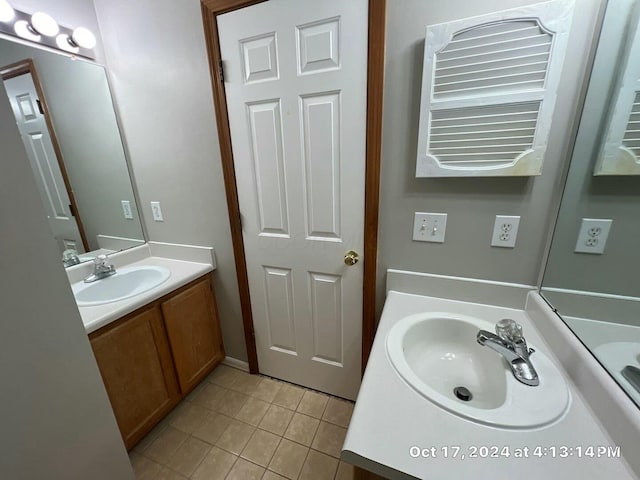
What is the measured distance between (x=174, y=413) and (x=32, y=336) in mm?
1234

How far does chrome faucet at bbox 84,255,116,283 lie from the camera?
1.43 m

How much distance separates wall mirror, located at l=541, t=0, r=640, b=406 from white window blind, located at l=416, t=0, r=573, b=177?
0.43 ft

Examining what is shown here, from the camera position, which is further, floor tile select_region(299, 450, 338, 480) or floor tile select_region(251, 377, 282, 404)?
floor tile select_region(251, 377, 282, 404)

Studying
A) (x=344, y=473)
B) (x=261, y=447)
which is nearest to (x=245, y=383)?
(x=261, y=447)

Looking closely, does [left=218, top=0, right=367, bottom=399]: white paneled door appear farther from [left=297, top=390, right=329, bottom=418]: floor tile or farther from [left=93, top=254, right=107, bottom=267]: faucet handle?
[left=93, top=254, right=107, bottom=267]: faucet handle

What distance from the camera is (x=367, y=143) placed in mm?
1093

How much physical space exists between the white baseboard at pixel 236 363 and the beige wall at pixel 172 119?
28 centimetres

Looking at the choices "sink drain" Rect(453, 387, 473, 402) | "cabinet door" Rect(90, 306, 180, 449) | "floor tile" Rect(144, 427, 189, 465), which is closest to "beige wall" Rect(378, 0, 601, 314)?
"sink drain" Rect(453, 387, 473, 402)

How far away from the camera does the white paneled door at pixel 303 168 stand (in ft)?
3.52

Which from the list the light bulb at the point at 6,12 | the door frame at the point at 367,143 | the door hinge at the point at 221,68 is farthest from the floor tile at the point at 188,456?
the light bulb at the point at 6,12

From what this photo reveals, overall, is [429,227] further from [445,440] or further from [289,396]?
[289,396]

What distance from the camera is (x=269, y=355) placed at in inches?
67.3

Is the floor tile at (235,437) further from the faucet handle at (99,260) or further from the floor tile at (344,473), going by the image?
the faucet handle at (99,260)

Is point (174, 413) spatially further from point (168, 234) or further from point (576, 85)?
point (576, 85)
